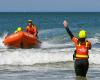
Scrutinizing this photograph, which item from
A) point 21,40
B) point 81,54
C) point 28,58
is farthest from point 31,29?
point 81,54

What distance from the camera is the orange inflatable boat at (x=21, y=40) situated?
23.3 meters

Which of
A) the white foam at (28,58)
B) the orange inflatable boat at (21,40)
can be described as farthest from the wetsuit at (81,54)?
the orange inflatable boat at (21,40)

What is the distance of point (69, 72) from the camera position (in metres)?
14.9

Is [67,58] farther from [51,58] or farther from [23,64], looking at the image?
[23,64]

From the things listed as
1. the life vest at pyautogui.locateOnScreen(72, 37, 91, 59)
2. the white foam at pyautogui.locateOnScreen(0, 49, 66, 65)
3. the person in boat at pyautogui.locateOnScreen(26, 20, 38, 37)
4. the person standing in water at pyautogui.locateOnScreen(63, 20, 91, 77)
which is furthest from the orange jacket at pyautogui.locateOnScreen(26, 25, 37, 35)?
the life vest at pyautogui.locateOnScreen(72, 37, 91, 59)

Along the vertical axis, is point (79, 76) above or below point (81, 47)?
below

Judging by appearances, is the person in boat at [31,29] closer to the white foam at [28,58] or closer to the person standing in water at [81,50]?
the white foam at [28,58]

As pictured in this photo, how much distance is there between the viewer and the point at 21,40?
23.6m

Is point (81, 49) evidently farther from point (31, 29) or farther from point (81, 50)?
point (31, 29)

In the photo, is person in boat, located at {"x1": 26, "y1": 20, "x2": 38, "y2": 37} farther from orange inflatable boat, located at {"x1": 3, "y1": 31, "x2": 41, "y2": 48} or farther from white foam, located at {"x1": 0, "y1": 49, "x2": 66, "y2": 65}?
white foam, located at {"x1": 0, "y1": 49, "x2": 66, "y2": 65}

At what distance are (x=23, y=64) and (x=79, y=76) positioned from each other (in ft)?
16.1

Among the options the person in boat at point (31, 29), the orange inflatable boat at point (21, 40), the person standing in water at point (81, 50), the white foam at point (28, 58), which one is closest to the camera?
the person standing in water at point (81, 50)

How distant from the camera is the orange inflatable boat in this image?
76.6 ft

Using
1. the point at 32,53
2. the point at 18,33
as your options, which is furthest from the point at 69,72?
the point at 18,33
